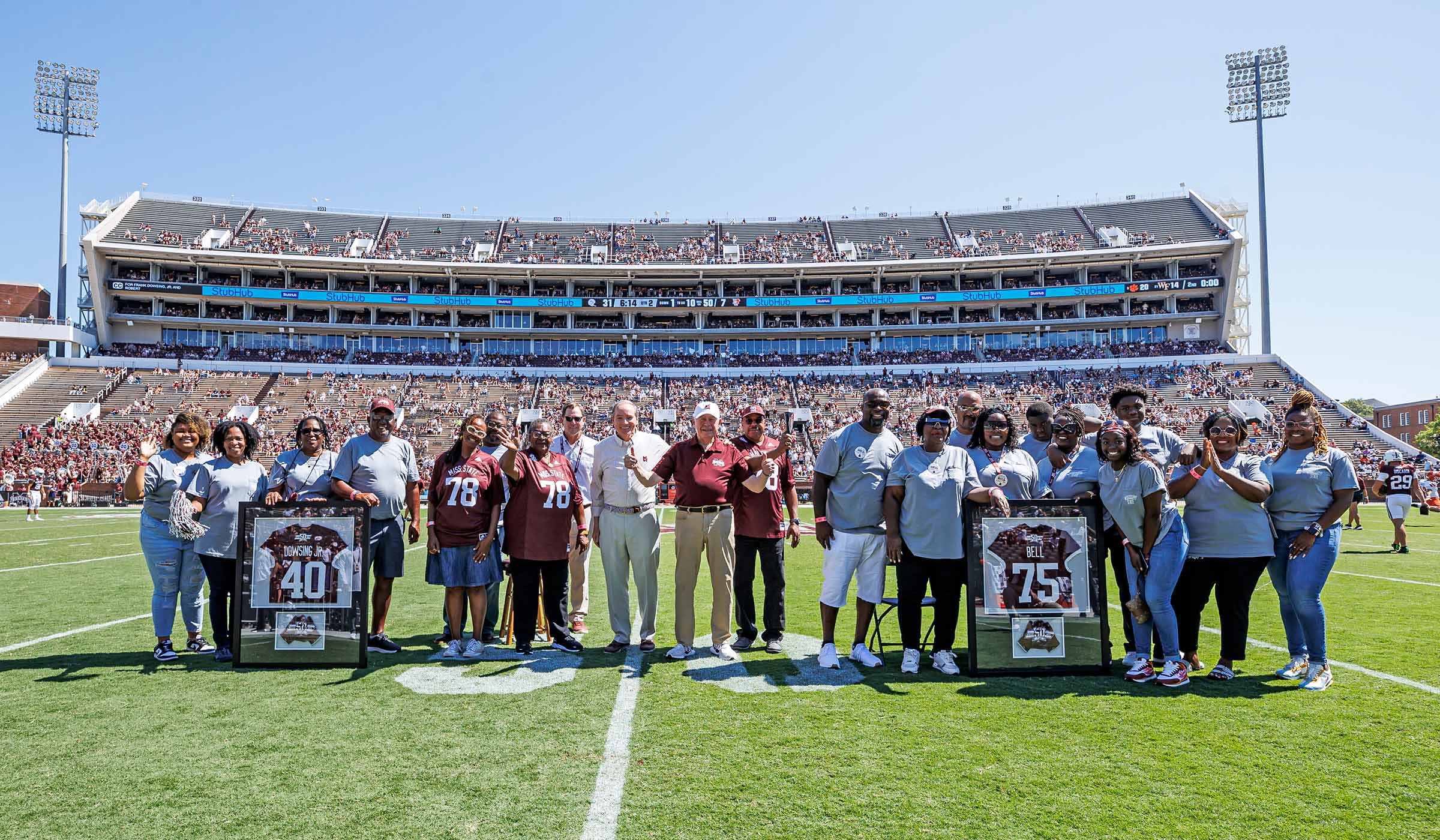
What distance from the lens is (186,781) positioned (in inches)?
150

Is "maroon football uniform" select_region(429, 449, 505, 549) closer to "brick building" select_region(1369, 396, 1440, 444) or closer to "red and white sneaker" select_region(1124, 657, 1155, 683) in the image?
"red and white sneaker" select_region(1124, 657, 1155, 683)

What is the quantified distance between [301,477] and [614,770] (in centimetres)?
428

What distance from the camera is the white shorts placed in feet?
20.1

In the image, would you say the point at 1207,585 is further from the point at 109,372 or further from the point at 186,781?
the point at 109,372

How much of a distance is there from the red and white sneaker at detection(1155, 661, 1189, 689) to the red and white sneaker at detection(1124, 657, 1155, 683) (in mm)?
97

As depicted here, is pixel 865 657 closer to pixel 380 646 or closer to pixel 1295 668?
pixel 1295 668

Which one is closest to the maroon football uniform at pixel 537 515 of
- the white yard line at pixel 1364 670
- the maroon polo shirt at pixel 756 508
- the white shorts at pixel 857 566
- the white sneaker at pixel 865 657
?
the maroon polo shirt at pixel 756 508

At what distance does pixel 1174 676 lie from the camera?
532 cm

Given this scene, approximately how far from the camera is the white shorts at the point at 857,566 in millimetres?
6125

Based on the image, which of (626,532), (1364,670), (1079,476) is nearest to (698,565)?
(626,532)

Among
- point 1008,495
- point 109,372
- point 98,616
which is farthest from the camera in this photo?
point 109,372

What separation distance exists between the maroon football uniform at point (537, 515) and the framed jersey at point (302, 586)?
44.0 inches

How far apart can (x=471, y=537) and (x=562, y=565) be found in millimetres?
789

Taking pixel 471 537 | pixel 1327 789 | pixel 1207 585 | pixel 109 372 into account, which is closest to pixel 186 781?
pixel 471 537
